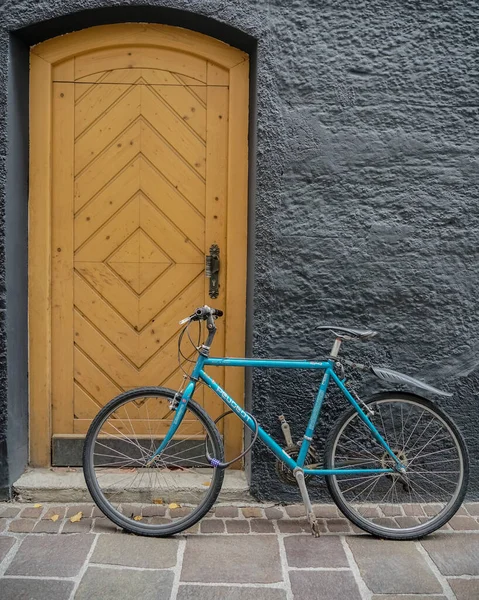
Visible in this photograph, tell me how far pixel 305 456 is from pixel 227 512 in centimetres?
66

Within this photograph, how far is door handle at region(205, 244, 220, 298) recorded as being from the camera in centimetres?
439

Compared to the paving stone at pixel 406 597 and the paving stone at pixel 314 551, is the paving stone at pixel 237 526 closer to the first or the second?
the paving stone at pixel 314 551

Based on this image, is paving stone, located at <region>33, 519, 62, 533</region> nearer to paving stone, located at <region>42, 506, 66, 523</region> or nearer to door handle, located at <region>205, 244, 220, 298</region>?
paving stone, located at <region>42, 506, 66, 523</region>

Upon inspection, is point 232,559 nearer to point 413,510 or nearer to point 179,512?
point 179,512

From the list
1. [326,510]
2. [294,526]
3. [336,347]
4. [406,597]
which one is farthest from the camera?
[326,510]

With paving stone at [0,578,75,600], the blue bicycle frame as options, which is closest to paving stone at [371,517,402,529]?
the blue bicycle frame

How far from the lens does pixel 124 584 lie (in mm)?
3189

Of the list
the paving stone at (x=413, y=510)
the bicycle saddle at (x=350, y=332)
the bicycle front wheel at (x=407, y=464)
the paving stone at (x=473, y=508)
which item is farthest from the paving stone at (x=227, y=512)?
the paving stone at (x=473, y=508)

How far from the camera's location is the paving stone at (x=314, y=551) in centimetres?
344

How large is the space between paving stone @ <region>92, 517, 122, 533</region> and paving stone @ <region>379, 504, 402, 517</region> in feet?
5.25

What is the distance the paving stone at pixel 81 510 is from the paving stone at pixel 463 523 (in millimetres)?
2163

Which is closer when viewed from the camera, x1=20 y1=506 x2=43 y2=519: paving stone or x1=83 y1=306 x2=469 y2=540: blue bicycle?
x1=83 y1=306 x2=469 y2=540: blue bicycle

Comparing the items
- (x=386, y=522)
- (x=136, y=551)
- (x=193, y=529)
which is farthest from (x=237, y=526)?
(x=386, y=522)

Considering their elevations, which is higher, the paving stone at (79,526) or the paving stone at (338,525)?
the paving stone at (79,526)
